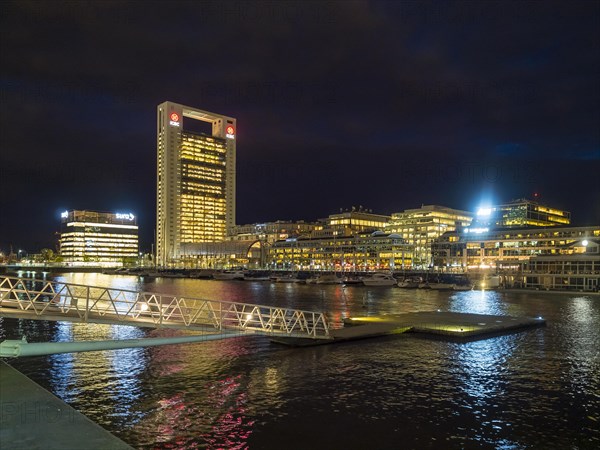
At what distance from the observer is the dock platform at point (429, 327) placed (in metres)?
38.7

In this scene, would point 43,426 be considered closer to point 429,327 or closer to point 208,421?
point 208,421

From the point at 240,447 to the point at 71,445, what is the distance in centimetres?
753

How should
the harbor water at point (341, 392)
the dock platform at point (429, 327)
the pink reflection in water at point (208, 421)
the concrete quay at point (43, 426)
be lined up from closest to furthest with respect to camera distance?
the concrete quay at point (43, 426), the pink reflection in water at point (208, 421), the harbor water at point (341, 392), the dock platform at point (429, 327)

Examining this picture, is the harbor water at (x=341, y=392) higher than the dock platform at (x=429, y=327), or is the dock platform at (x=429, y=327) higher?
the dock platform at (x=429, y=327)

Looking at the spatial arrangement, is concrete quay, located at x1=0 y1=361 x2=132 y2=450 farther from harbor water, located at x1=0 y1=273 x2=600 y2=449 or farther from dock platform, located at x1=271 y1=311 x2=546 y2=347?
dock platform, located at x1=271 y1=311 x2=546 y2=347

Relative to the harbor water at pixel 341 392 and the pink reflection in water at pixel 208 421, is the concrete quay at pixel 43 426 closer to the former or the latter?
the harbor water at pixel 341 392

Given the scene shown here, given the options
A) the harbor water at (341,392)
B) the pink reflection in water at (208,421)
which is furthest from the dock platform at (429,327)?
the pink reflection in water at (208,421)

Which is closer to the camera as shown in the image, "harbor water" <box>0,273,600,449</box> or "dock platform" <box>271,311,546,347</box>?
"harbor water" <box>0,273,600,449</box>

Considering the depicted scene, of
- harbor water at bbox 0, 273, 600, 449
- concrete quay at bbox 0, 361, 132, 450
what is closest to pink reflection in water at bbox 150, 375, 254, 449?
harbor water at bbox 0, 273, 600, 449

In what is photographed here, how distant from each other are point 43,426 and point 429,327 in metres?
34.4

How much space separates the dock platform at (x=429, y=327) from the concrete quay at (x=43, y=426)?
21638 millimetres

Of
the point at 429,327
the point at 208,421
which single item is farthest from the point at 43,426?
the point at 429,327

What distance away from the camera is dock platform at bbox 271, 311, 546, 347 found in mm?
38713

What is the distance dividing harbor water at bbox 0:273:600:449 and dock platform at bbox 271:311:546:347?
1157 millimetres
